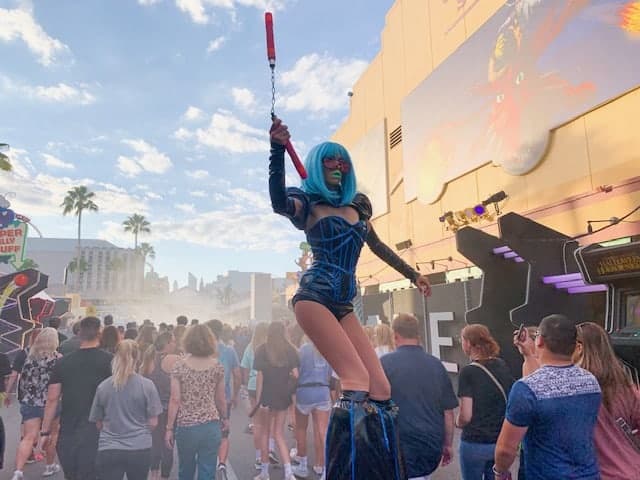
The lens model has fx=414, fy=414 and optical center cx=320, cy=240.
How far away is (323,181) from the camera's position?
7.06 ft

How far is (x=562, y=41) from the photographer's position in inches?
372

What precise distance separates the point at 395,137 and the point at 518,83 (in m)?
7.34

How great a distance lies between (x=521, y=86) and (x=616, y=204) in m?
3.97

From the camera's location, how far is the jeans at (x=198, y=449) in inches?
166

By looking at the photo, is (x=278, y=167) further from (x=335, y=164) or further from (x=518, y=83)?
(x=518, y=83)

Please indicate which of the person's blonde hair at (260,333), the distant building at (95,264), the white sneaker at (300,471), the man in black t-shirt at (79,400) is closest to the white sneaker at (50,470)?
the man in black t-shirt at (79,400)

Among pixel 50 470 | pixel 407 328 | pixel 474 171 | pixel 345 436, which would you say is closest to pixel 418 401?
pixel 407 328

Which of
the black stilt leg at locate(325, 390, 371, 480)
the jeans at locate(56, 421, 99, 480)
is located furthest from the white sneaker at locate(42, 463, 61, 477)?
the black stilt leg at locate(325, 390, 371, 480)

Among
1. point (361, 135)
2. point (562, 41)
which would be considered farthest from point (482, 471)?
point (361, 135)

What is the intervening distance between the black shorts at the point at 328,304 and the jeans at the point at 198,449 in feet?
9.95

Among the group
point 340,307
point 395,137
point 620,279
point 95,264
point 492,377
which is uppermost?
point 95,264

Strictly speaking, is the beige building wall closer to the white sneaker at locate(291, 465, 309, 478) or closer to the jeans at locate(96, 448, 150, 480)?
the white sneaker at locate(291, 465, 309, 478)

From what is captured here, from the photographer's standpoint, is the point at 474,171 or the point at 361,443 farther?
the point at 474,171

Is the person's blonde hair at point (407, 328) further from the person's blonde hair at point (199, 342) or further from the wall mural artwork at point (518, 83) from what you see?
the wall mural artwork at point (518, 83)
